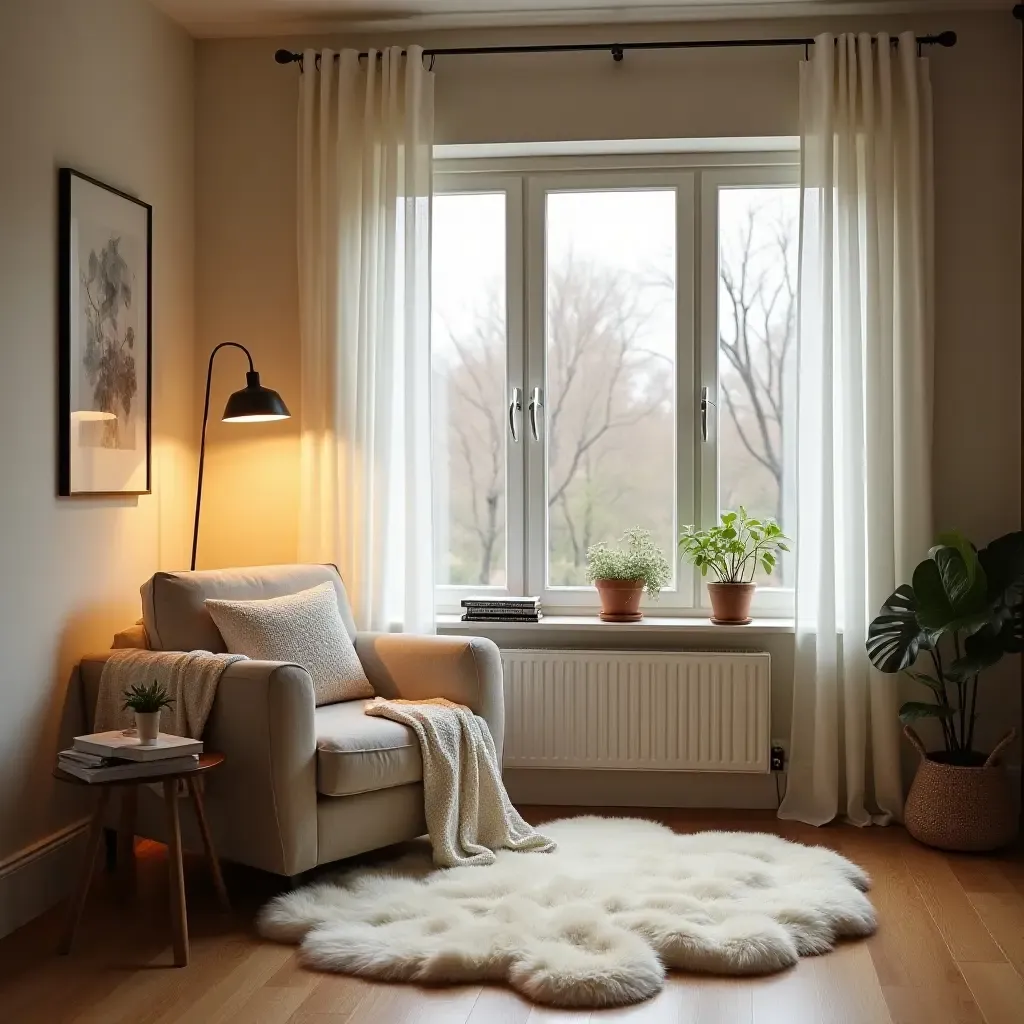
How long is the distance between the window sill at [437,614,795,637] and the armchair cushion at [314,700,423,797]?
2.85 ft

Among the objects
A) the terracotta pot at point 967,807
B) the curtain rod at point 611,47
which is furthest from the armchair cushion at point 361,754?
the curtain rod at point 611,47

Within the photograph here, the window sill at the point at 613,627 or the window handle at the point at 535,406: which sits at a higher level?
the window handle at the point at 535,406

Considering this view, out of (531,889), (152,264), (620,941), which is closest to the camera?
(620,941)

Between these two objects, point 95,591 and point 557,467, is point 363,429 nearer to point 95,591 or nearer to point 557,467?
point 557,467

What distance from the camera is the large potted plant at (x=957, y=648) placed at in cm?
375

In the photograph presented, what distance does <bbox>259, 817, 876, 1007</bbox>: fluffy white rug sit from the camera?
2811mm

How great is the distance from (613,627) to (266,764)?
1531mm

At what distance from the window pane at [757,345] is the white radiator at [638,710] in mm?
491

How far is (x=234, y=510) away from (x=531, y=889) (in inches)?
76.6

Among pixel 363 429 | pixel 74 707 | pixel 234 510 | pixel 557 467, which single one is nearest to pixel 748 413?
pixel 557 467

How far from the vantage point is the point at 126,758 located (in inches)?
116

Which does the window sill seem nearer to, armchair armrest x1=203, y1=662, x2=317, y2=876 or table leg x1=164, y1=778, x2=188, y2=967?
armchair armrest x1=203, y1=662, x2=317, y2=876

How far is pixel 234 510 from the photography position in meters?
4.52

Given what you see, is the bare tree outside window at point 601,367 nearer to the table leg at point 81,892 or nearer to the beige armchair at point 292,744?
the beige armchair at point 292,744
